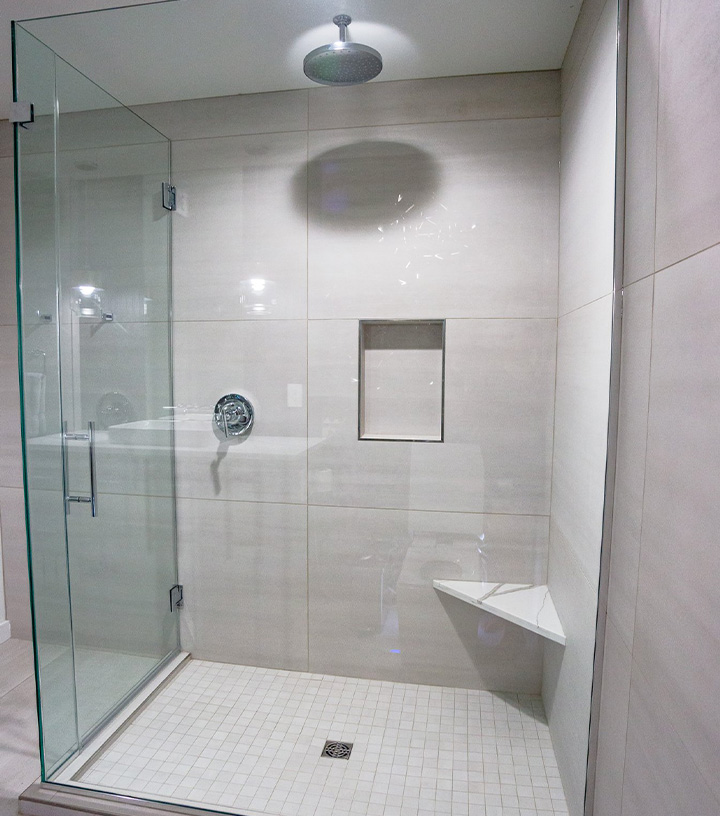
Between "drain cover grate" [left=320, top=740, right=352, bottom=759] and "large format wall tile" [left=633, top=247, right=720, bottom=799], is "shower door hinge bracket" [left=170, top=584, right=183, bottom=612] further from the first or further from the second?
"large format wall tile" [left=633, top=247, right=720, bottom=799]

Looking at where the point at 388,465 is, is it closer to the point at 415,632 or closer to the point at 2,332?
the point at 415,632

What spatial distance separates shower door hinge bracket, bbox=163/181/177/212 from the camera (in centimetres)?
146

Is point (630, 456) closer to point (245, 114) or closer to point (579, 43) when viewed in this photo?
point (579, 43)

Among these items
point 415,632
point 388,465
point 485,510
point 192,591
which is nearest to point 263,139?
point 388,465

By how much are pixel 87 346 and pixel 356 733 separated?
4.29ft

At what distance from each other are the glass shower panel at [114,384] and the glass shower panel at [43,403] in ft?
0.09

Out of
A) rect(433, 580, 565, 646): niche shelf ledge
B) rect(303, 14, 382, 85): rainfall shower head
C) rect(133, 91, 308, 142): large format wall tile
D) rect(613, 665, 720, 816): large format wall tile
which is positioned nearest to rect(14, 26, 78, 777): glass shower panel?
rect(133, 91, 308, 142): large format wall tile

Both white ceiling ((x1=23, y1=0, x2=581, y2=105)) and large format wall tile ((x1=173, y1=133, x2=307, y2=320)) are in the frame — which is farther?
large format wall tile ((x1=173, y1=133, x2=307, y2=320))

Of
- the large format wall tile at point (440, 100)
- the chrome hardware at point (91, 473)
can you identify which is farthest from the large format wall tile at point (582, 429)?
the chrome hardware at point (91, 473)

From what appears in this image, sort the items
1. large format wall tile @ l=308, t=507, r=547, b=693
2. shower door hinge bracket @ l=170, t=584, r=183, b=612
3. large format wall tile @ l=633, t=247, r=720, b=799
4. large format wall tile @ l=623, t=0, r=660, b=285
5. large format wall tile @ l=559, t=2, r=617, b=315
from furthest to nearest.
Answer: shower door hinge bracket @ l=170, t=584, r=183, b=612
large format wall tile @ l=308, t=507, r=547, b=693
large format wall tile @ l=559, t=2, r=617, b=315
large format wall tile @ l=623, t=0, r=660, b=285
large format wall tile @ l=633, t=247, r=720, b=799

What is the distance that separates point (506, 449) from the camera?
54.6 inches

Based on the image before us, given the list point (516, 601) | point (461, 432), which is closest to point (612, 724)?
point (516, 601)

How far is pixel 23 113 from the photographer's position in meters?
1.39

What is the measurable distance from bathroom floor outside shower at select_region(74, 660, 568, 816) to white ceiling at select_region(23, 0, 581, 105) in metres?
1.62
